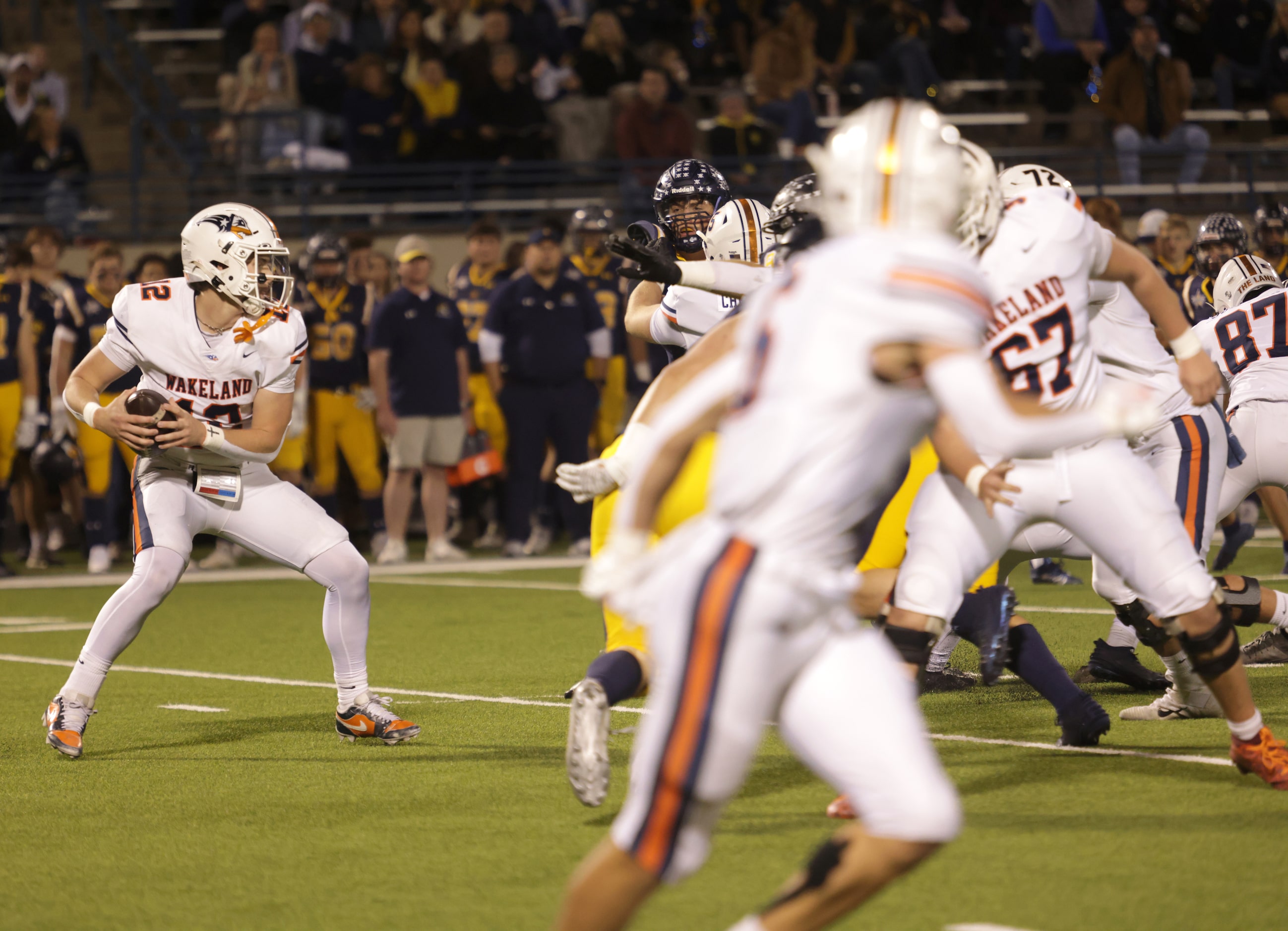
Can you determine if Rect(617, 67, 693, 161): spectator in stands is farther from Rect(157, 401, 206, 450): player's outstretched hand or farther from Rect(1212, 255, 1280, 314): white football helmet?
Rect(157, 401, 206, 450): player's outstretched hand

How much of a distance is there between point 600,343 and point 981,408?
961 cm

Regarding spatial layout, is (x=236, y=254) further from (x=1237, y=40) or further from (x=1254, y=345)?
(x=1237, y=40)

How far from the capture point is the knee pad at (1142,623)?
18.8 feet

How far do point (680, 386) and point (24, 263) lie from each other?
8.82 m

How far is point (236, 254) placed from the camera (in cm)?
614

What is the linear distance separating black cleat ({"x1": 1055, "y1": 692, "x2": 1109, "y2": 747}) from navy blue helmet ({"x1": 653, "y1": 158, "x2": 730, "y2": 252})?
2105mm

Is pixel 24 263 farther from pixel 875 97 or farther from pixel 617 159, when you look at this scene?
pixel 875 97

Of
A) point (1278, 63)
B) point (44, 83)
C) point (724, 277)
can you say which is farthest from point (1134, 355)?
point (44, 83)

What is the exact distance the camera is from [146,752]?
6148 millimetres

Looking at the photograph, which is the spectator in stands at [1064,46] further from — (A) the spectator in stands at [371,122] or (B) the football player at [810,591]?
(B) the football player at [810,591]

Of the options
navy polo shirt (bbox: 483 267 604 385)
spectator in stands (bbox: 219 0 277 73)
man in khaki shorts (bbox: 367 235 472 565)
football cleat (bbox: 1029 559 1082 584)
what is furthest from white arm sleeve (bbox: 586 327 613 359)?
spectator in stands (bbox: 219 0 277 73)

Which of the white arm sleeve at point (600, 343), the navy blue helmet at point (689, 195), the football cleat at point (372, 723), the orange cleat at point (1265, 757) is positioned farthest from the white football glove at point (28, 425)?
the orange cleat at point (1265, 757)

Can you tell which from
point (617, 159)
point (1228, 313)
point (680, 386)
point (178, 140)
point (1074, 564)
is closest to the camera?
point (680, 386)

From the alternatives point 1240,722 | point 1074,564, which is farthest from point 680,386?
point 1074,564
